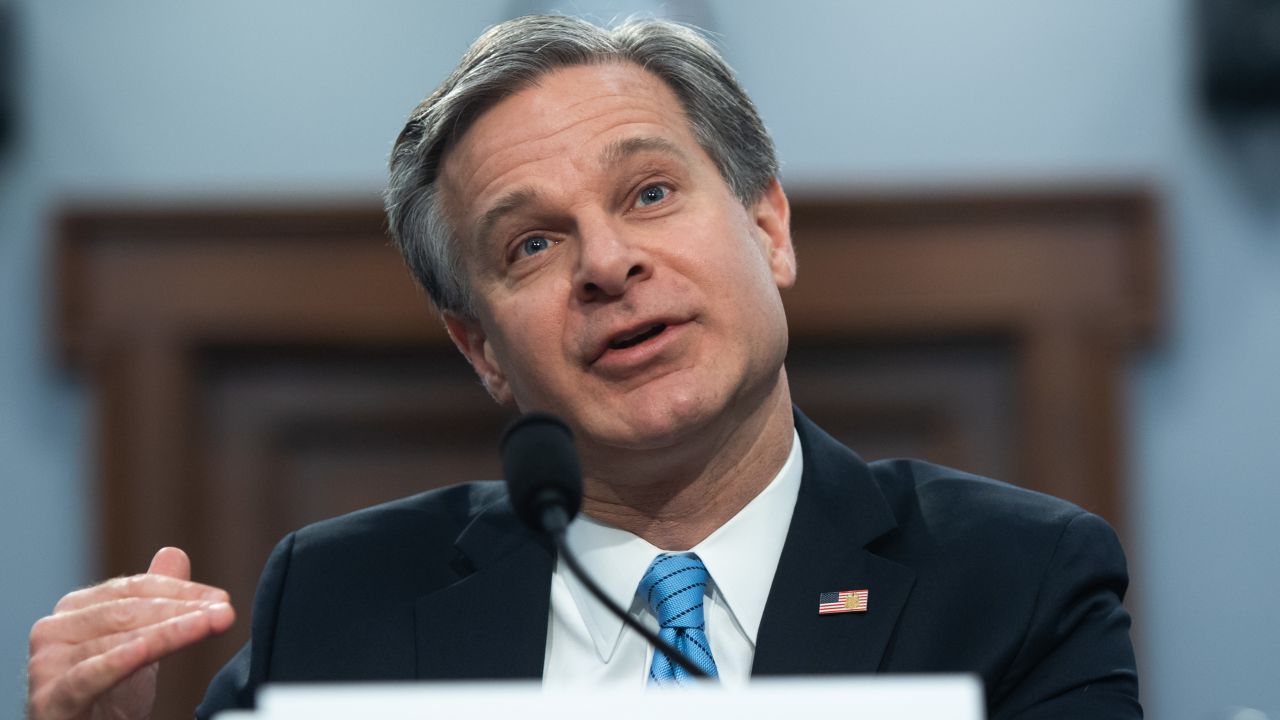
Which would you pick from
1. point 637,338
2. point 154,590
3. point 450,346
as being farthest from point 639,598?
point 450,346

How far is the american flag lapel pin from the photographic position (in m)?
1.70

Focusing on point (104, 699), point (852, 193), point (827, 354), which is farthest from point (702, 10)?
point (104, 699)

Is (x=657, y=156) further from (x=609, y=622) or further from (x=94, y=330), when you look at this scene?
(x=94, y=330)

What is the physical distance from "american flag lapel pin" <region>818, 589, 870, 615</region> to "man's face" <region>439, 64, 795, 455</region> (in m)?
0.23

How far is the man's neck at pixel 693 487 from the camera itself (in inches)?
72.5

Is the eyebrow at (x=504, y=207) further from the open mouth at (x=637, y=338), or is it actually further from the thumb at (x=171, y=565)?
the thumb at (x=171, y=565)

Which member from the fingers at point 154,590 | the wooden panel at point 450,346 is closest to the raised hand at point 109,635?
the fingers at point 154,590

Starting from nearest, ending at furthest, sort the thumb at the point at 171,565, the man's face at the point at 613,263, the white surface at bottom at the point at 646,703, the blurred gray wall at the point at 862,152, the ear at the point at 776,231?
the white surface at bottom at the point at 646,703 → the thumb at the point at 171,565 → the man's face at the point at 613,263 → the ear at the point at 776,231 → the blurred gray wall at the point at 862,152

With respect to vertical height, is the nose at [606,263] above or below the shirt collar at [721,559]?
above

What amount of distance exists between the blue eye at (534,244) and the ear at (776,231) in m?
0.31

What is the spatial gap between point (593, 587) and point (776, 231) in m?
0.94

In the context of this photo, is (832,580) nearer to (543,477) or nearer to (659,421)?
(659,421)

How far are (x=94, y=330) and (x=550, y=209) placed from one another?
74.1 inches

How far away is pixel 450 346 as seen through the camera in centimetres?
344
